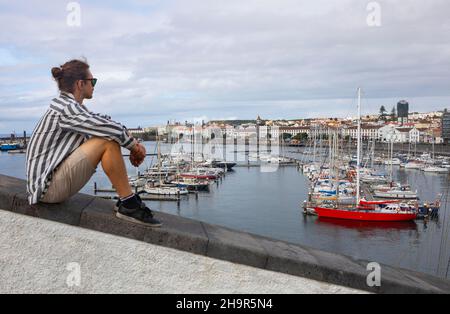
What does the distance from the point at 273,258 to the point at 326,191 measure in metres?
27.9

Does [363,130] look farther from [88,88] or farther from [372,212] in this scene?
[88,88]

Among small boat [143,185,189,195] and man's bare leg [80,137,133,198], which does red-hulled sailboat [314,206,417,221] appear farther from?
man's bare leg [80,137,133,198]

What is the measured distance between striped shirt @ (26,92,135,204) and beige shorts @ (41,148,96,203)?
0.9 inches

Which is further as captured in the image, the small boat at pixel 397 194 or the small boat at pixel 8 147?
the small boat at pixel 8 147

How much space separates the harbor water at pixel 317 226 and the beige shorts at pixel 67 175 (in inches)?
382

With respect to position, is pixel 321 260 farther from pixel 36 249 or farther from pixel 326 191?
pixel 326 191

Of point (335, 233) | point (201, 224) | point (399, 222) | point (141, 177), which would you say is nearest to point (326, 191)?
point (399, 222)

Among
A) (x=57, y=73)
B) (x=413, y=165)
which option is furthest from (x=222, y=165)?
(x=57, y=73)

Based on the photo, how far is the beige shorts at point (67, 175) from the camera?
7.05ft

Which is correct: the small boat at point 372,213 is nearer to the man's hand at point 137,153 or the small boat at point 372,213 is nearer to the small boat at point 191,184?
the small boat at point 191,184

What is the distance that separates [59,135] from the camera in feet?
7.20

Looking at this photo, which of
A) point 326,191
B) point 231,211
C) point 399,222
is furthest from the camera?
point 326,191

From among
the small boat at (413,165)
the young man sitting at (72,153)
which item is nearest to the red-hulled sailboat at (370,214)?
the young man sitting at (72,153)
